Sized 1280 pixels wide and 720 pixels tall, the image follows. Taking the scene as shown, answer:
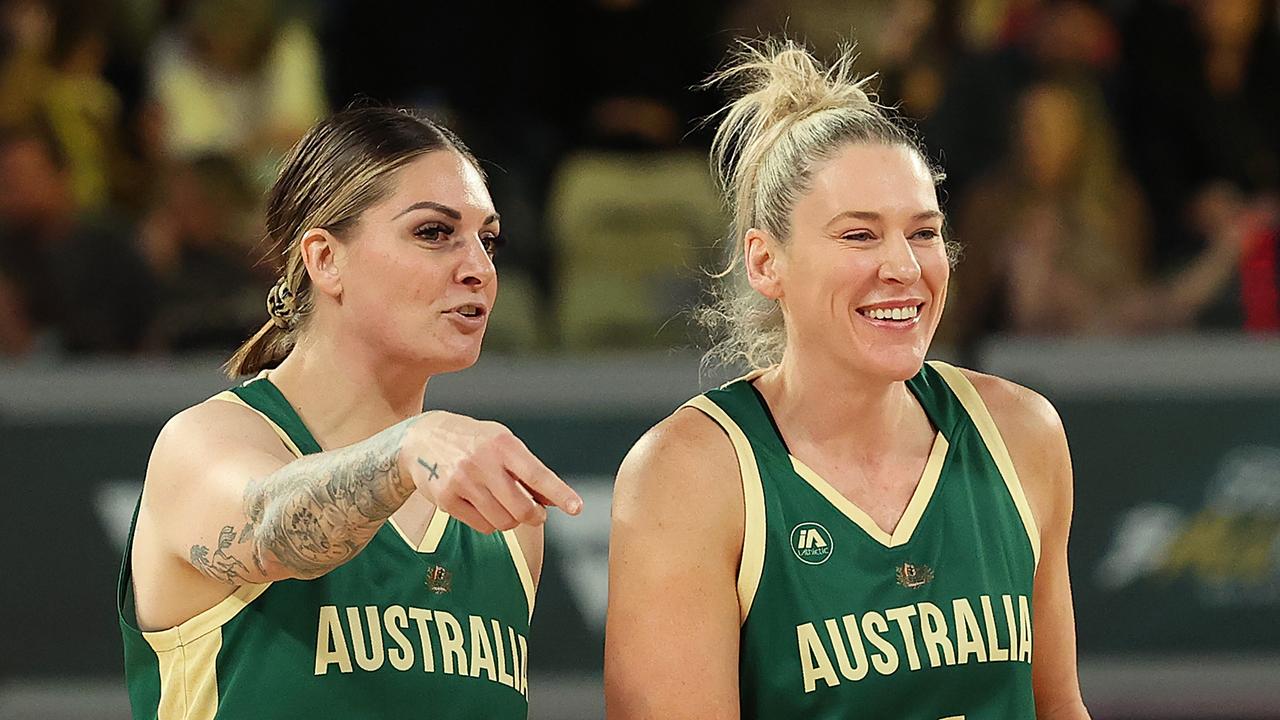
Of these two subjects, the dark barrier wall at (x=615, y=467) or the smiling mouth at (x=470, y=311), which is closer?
the smiling mouth at (x=470, y=311)

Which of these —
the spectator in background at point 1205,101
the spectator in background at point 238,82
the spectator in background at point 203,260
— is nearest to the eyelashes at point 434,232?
the spectator in background at point 203,260

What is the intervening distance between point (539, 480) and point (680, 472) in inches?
31.6

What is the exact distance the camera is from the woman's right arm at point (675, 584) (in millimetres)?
2686

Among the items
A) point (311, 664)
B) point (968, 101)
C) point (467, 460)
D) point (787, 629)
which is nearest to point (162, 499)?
point (311, 664)

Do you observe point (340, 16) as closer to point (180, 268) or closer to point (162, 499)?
point (180, 268)

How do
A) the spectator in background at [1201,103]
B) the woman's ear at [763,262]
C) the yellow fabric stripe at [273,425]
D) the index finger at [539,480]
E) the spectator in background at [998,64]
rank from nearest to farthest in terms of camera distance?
1. the index finger at [539,480]
2. the yellow fabric stripe at [273,425]
3. the woman's ear at [763,262]
4. the spectator in background at [998,64]
5. the spectator in background at [1201,103]

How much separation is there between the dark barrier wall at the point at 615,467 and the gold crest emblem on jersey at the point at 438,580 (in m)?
2.33

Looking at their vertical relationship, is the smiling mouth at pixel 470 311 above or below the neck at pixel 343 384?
above

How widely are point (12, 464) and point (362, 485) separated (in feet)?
10.6

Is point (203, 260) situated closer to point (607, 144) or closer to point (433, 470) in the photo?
point (607, 144)

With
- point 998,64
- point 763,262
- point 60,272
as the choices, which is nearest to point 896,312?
point 763,262

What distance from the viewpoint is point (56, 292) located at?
A: 5.83 meters

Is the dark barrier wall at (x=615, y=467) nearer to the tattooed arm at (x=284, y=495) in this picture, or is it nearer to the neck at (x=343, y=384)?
Answer: the neck at (x=343, y=384)

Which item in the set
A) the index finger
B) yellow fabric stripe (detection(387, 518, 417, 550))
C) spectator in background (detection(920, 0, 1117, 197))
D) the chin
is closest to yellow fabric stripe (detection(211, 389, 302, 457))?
yellow fabric stripe (detection(387, 518, 417, 550))
